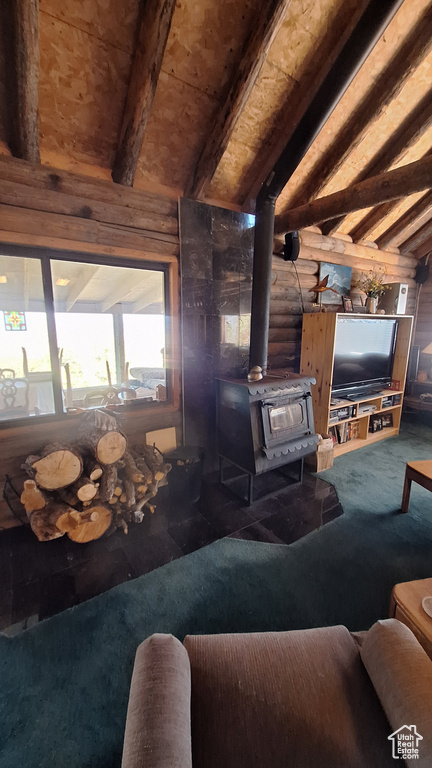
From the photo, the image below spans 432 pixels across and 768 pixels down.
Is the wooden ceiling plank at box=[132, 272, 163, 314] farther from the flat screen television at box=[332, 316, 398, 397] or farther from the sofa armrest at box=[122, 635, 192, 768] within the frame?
the sofa armrest at box=[122, 635, 192, 768]

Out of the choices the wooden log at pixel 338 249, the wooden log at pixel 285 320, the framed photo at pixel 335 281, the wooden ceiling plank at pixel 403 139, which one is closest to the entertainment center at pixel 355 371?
the wooden log at pixel 285 320

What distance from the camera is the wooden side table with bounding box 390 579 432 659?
1111mm

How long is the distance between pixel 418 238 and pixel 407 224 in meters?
0.72

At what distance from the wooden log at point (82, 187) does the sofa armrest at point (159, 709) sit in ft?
9.01

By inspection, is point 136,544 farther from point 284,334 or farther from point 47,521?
point 284,334

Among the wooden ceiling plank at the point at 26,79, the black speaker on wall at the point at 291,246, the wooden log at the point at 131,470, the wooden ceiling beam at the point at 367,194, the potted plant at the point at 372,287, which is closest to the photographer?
the wooden ceiling plank at the point at 26,79

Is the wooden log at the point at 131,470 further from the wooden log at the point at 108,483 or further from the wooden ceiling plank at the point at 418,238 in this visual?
the wooden ceiling plank at the point at 418,238

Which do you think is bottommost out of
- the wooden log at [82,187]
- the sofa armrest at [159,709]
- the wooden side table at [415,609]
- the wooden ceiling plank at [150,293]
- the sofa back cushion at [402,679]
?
the wooden side table at [415,609]

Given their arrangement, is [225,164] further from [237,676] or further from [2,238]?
[237,676]

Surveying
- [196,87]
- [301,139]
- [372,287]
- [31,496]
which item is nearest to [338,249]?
[372,287]

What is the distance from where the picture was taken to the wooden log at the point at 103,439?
7.36ft

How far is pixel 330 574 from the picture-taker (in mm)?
1908

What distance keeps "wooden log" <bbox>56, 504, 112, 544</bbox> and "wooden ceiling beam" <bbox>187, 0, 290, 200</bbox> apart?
2768 mm

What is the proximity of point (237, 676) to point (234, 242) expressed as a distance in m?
3.13
